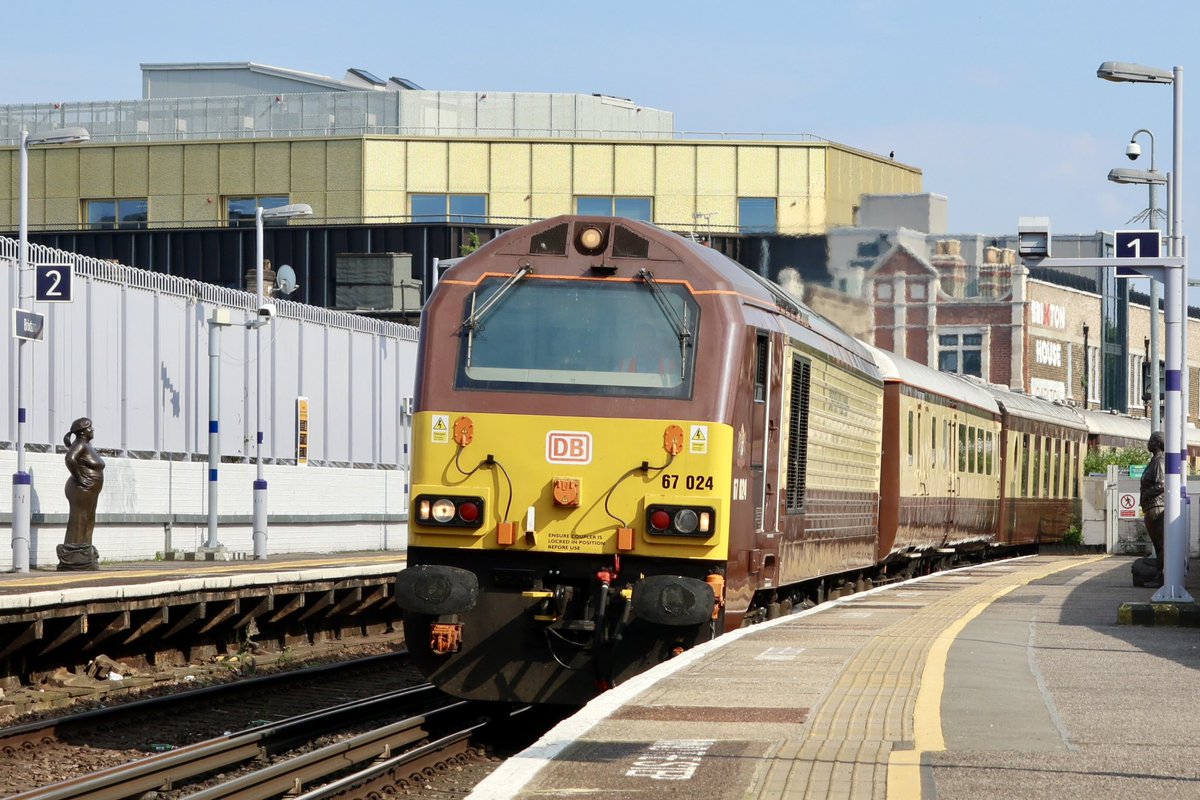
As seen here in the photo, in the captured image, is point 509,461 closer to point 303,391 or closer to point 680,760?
point 680,760

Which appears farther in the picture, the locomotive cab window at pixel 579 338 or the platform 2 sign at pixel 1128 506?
the platform 2 sign at pixel 1128 506

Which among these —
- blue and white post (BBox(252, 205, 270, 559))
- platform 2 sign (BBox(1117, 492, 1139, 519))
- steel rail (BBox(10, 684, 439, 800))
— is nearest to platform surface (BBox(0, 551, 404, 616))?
steel rail (BBox(10, 684, 439, 800))

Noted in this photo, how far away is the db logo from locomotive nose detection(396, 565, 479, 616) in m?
1.02

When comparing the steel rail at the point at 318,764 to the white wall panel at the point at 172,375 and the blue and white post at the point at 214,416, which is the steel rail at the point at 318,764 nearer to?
the blue and white post at the point at 214,416

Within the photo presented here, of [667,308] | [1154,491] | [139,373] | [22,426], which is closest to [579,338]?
[667,308]

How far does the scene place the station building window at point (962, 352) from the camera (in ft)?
252

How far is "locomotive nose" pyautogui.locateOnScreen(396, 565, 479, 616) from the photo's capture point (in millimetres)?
12070

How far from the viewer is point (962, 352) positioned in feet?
253

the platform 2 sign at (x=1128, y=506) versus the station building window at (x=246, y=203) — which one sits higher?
the station building window at (x=246, y=203)

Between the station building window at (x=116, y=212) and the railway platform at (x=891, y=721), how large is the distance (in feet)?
196

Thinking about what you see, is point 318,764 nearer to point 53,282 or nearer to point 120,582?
point 120,582

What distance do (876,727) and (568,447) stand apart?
390 cm

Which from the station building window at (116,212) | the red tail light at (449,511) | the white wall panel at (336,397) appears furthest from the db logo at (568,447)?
the station building window at (116,212)

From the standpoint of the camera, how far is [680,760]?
8.45 metres
